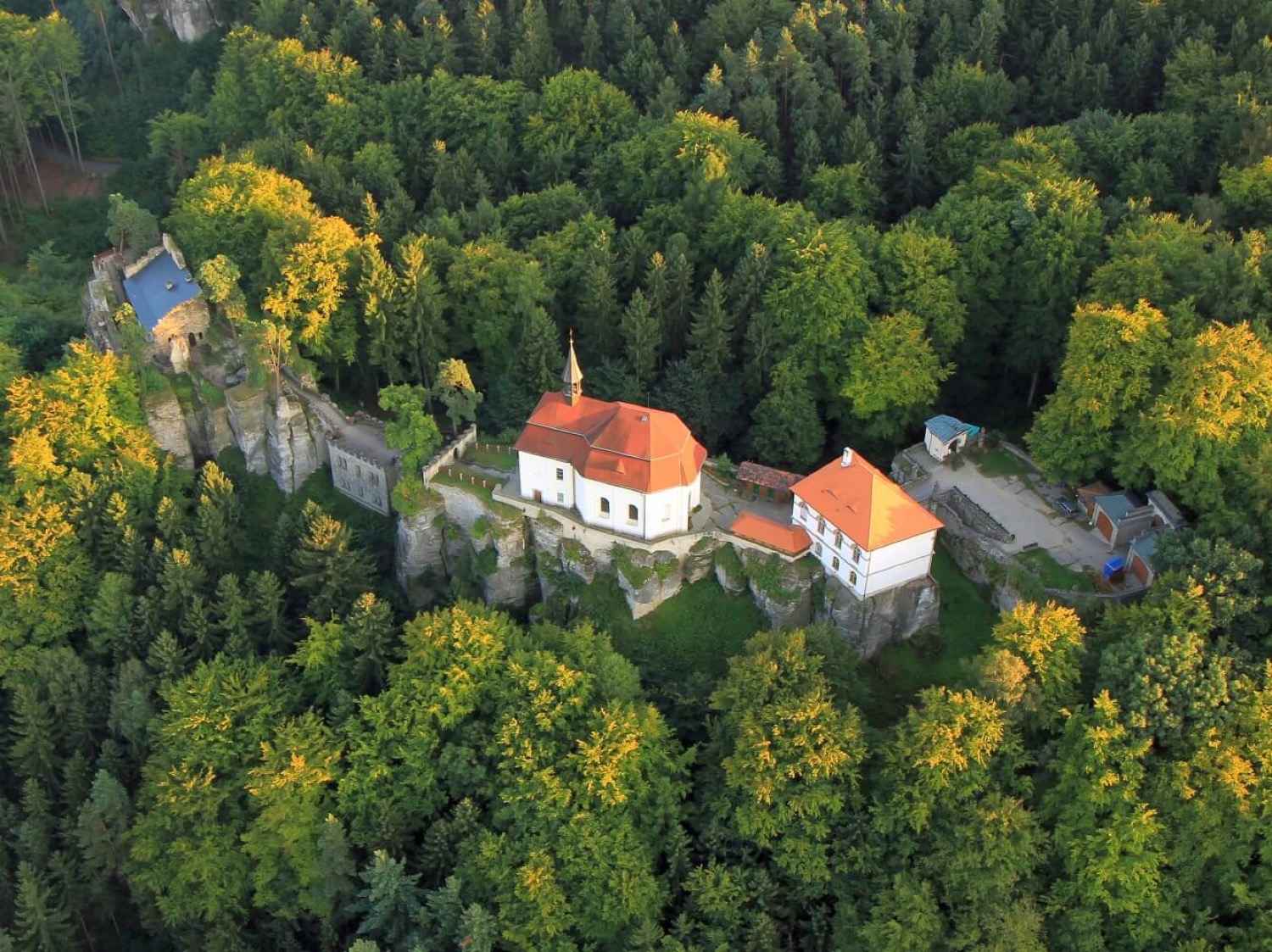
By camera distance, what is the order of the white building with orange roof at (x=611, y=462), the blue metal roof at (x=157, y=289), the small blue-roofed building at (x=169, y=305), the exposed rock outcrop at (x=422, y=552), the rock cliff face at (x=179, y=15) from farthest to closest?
the rock cliff face at (x=179, y=15)
the blue metal roof at (x=157, y=289)
the small blue-roofed building at (x=169, y=305)
the exposed rock outcrop at (x=422, y=552)
the white building with orange roof at (x=611, y=462)

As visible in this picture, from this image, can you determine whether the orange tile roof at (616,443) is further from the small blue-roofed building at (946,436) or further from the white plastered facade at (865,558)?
the small blue-roofed building at (946,436)

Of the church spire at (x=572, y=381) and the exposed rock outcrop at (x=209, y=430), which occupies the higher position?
the church spire at (x=572, y=381)

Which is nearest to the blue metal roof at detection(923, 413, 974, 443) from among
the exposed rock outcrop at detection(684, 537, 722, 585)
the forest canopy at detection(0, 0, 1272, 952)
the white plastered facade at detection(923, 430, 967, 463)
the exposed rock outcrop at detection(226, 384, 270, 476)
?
the white plastered facade at detection(923, 430, 967, 463)

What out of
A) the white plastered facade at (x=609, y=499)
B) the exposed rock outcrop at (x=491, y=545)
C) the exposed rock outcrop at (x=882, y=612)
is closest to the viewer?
the exposed rock outcrop at (x=882, y=612)

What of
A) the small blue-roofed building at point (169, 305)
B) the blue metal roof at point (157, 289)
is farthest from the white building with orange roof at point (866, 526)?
the blue metal roof at point (157, 289)

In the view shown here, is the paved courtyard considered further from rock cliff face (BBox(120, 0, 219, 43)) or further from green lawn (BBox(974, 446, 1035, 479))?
rock cliff face (BBox(120, 0, 219, 43))

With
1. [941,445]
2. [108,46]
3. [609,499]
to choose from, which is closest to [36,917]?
[609,499]
